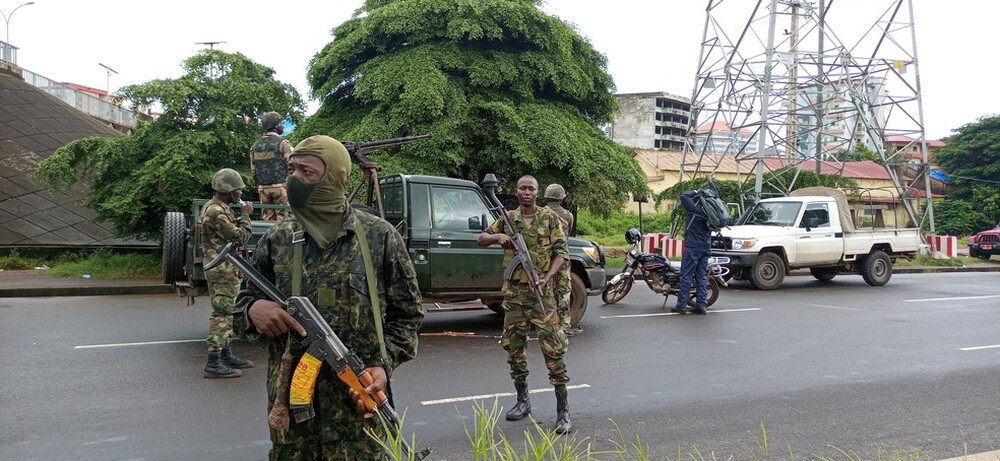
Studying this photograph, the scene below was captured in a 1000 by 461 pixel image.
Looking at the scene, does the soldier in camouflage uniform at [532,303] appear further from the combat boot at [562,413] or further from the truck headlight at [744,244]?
the truck headlight at [744,244]

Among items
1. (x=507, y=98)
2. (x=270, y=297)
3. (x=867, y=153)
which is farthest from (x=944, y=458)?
(x=867, y=153)

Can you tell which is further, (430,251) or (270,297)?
(430,251)

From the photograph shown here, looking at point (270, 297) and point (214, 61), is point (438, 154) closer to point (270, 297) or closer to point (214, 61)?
point (214, 61)

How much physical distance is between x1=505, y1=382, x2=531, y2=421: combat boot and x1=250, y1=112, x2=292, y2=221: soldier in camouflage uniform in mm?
3679

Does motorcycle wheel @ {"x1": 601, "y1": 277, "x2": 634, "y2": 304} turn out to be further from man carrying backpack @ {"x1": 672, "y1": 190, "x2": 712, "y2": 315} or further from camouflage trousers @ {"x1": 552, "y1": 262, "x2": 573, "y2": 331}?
camouflage trousers @ {"x1": 552, "y1": 262, "x2": 573, "y2": 331}

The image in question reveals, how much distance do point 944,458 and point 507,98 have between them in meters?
12.4

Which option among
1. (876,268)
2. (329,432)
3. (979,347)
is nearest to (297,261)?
(329,432)

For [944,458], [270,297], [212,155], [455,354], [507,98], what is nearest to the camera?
[270,297]

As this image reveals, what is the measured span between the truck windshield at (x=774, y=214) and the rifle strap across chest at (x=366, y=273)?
1344cm

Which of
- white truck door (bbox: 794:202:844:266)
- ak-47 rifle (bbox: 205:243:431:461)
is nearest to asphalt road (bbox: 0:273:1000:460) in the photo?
ak-47 rifle (bbox: 205:243:431:461)

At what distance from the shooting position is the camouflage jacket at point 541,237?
547 cm

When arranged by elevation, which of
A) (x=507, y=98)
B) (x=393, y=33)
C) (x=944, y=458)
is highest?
(x=393, y=33)

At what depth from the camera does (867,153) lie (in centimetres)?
5191

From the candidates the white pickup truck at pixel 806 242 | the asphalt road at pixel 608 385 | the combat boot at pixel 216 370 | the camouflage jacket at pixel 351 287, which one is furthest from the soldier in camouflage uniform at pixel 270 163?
the white pickup truck at pixel 806 242
